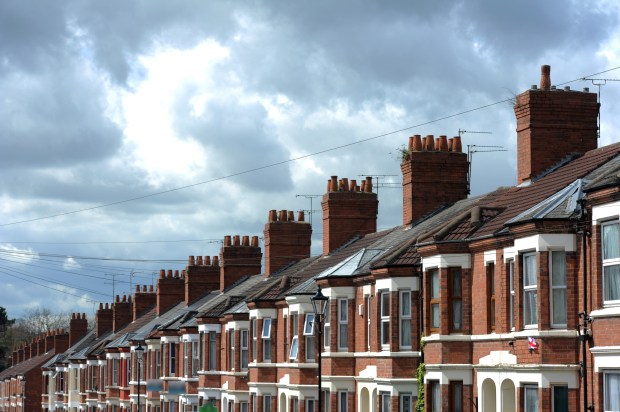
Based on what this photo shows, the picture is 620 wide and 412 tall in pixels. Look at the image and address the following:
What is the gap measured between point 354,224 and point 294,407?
1010cm

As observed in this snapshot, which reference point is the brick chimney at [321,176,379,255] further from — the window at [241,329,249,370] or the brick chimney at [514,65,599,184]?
the brick chimney at [514,65,599,184]

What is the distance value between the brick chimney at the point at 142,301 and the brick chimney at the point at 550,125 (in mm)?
53527

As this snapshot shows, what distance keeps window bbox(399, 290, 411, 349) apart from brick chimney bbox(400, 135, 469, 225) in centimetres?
918

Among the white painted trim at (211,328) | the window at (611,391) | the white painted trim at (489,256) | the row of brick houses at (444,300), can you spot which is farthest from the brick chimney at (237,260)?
the window at (611,391)

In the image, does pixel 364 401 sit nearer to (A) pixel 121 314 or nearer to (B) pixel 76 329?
(A) pixel 121 314

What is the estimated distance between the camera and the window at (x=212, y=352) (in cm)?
5716

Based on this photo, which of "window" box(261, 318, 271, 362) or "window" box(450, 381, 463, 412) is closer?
"window" box(450, 381, 463, 412)

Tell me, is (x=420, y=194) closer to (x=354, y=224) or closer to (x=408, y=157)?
(x=408, y=157)

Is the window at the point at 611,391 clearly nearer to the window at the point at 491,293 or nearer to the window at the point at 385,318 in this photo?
the window at the point at 491,293

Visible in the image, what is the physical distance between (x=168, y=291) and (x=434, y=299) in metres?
47.7

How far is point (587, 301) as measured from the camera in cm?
2583

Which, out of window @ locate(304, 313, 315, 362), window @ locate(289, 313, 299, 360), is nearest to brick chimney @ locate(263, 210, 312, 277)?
window @ locate(289, 313, 299, 360)

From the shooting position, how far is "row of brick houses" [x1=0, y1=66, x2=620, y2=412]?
26.3 metres

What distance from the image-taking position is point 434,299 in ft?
106
